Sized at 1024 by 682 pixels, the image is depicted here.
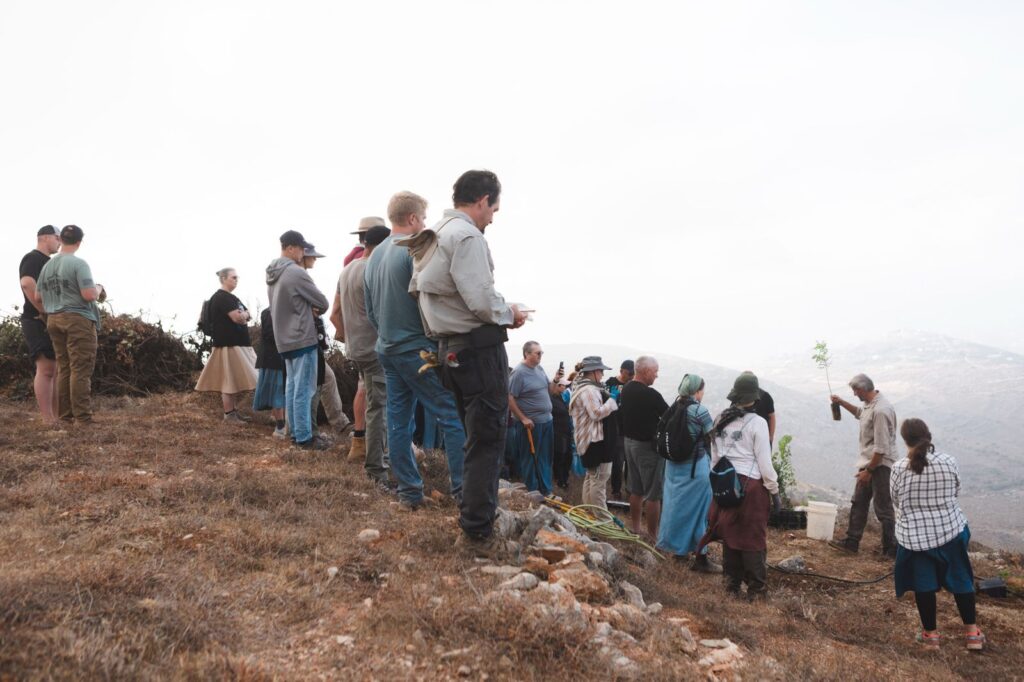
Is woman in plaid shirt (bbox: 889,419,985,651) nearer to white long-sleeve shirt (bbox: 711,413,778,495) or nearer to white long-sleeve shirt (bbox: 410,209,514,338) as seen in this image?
white long-sleeve shirt (bbox: 711,413,778,495)

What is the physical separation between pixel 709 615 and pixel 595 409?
3427 mm

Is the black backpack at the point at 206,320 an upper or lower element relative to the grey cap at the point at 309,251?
lower

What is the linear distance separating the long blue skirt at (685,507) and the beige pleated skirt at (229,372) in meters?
4.96

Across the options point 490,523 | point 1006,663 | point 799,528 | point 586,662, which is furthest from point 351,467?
point 799,528

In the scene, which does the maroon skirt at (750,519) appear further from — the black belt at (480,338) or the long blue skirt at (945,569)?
the black belt at (480,338)

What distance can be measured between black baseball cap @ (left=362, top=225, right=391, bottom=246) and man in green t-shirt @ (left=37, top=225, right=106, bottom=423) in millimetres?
3019

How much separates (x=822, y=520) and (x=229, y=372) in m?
7.44

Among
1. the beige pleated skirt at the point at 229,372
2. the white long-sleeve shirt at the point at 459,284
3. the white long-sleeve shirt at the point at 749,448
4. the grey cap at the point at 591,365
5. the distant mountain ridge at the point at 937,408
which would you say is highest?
the white long-sleeve shirt at the point at 459,284

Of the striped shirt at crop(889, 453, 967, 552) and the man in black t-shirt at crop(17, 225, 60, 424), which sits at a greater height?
the man in black t-shirt at crop(17, 225, 60, 424)

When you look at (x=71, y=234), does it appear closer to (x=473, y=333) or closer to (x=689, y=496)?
(x=473, y=333)

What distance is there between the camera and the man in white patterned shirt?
7.28 meters

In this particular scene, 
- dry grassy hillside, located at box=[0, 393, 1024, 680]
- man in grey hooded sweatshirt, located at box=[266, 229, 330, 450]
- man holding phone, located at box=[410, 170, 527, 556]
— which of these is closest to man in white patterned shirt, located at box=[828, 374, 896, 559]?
dry grassy hillside, located at box=[0, 393, 1024, 680]

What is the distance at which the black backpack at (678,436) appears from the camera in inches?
252

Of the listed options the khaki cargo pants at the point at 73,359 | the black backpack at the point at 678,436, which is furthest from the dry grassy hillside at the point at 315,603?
the black backpack at the point at 678,436
